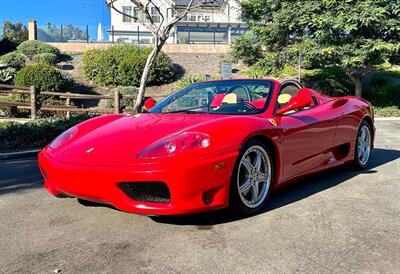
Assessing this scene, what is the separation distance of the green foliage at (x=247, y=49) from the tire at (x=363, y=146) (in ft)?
47.3

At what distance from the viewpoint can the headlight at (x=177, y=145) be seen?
10.5 feet

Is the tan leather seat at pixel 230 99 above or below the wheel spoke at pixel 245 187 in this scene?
above

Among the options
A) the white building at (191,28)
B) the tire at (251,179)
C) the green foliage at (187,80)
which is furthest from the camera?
the white building at (191,28)

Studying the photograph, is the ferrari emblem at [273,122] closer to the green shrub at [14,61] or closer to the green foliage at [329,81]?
the green foliage at [329,81]

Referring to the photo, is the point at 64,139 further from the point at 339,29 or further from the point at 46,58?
the point at 46,58

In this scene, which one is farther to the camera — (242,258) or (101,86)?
(101,86)

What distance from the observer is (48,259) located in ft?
9.30

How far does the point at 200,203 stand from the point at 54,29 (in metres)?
37.7

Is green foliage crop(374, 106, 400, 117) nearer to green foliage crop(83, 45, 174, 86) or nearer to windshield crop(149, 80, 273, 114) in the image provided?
green foliage crop(83, 45, 174, 86)

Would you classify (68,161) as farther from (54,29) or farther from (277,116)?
(54,29)

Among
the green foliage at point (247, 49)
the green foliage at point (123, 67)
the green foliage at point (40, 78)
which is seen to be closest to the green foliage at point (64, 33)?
the green foliage at point (123, 67)

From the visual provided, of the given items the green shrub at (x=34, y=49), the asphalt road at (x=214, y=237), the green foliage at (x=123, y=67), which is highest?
the green shrub at (x=34, y=49)

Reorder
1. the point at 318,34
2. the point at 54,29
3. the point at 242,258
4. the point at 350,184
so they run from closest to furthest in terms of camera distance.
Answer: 1. the point at 242,258
2. the point at 350,184
3. the point at 318,34
4. the point at 54,29

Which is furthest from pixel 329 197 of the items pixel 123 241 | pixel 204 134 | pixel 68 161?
pixel 68 161
